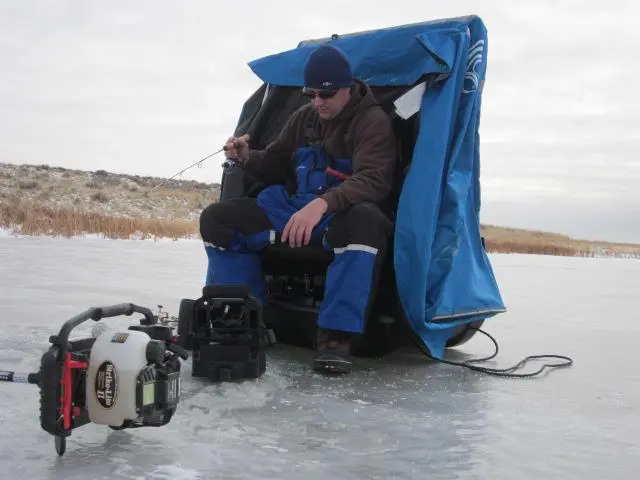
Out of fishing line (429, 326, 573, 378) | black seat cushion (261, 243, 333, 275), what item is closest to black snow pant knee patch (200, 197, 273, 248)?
black seat cushion (261, 243, 333, 275)

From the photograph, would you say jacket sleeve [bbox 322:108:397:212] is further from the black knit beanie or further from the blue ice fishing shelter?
the black knit beanie

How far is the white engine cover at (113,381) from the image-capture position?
1.67 meters

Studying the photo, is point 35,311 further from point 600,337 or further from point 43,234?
point 43,234

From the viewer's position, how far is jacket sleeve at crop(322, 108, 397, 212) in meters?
2.91

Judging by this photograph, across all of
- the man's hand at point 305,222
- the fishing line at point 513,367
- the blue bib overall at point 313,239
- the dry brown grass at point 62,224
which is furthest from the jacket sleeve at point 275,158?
the dry brown grass at point 62,224

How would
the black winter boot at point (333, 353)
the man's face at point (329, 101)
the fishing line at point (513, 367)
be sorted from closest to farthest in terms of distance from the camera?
the black winter boot at point (333, 353)
the fishing line at point (513, 367)
the man's face at point (329, 101)

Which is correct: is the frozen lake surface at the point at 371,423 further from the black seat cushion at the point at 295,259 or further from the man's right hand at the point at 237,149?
the man's right hand at the point at 237,149

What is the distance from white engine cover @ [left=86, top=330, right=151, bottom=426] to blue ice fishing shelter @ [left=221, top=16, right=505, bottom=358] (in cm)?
148

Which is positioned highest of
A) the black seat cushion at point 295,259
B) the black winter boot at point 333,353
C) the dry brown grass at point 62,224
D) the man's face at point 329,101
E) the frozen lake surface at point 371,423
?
the man's face at point 329,101

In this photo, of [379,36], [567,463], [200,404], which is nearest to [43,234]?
[379,36]

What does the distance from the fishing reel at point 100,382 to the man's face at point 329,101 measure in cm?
166

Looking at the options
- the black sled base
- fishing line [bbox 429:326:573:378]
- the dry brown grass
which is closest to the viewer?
the black sled base

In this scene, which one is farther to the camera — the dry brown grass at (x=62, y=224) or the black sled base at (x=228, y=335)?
the dry brown grass at (x=62, y=224)

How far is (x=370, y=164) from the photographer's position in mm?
3018
